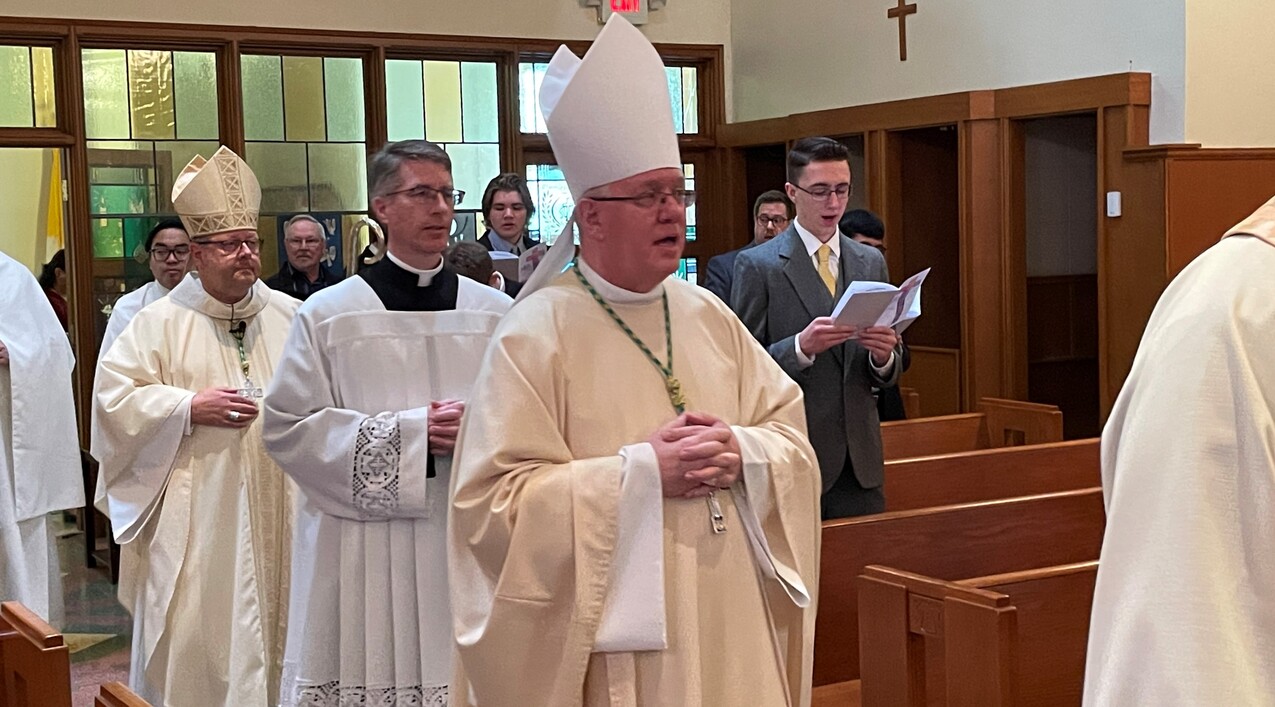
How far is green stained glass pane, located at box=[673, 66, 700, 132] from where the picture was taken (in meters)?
10.4

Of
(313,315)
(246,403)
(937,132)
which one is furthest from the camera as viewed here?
(937,132)

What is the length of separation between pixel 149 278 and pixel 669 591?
682 centimetres

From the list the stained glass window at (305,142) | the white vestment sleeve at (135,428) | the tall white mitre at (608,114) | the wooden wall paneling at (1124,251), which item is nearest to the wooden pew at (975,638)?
the tall white mitre at (608,114)

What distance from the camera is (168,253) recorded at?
689 cm

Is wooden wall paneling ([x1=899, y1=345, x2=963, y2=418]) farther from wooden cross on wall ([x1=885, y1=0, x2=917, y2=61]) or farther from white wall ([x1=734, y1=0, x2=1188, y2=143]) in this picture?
wooden cross on wall ([x1=885, y1=0, x2=917, y2=61])

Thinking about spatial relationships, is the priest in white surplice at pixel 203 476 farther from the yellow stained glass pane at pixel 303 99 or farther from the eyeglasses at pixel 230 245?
the yellow stained glass pane at pixel 303 99

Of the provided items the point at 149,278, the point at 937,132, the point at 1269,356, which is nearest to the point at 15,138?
the point at 149,278

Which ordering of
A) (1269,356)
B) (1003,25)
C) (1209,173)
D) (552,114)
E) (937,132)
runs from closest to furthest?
(1269,356) < (552,114) < (1209,173) < (1003,25) < (937,132)

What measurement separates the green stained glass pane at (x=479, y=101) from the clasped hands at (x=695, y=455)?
24.0ft

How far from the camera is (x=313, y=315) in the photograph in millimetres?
3500

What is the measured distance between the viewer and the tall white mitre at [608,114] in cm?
263

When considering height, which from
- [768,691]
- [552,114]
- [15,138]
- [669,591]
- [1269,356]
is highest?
[15,138]

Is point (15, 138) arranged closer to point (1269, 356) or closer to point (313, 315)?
point (313, 315)

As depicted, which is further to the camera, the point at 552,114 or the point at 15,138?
the point at 15,138
